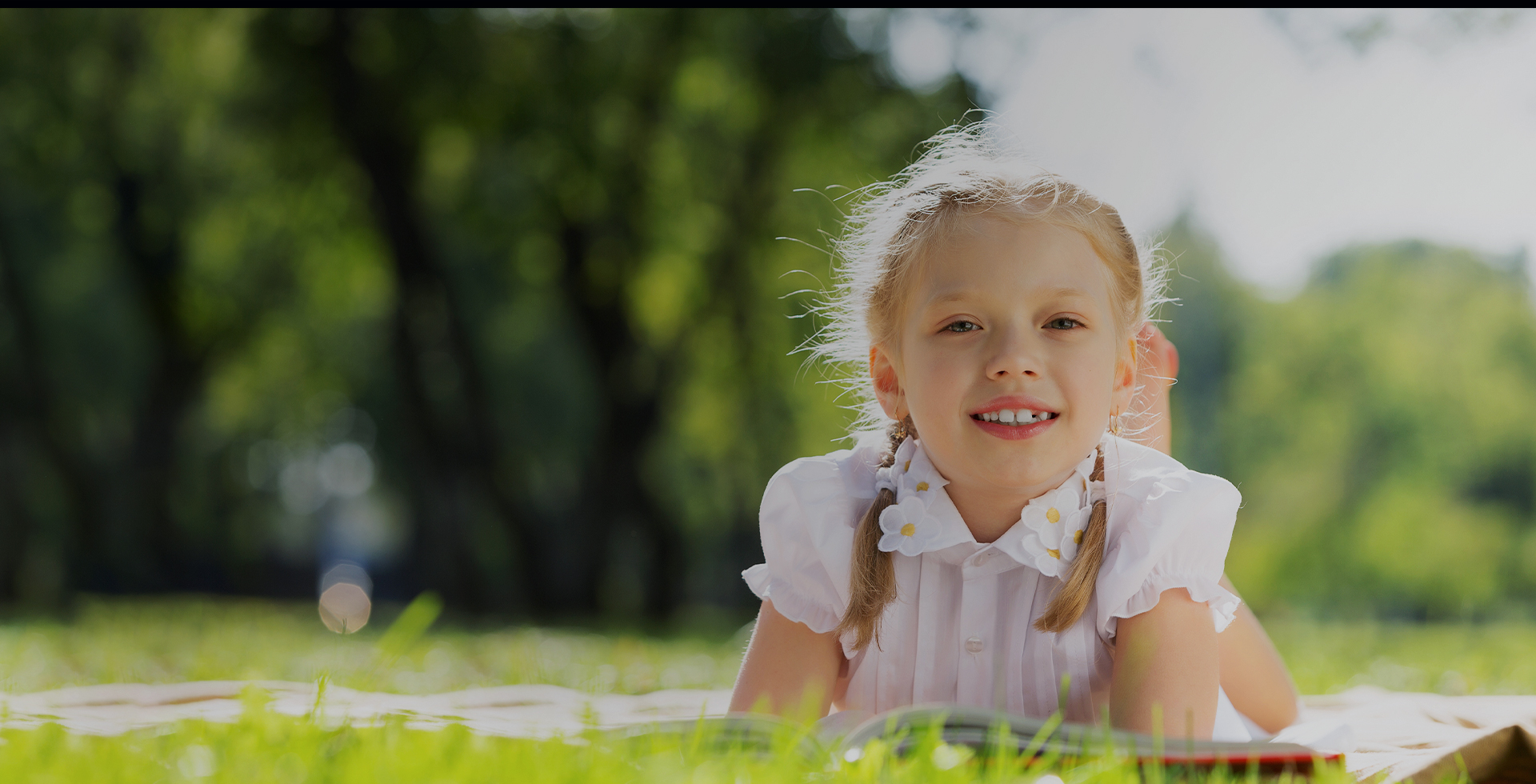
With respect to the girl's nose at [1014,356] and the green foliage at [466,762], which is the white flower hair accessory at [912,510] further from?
the green foliage at [466,762]

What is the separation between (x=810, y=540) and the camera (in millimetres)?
2340

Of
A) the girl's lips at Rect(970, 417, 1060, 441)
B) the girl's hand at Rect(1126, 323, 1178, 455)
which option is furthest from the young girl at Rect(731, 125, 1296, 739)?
the girl's hand at Rect(1126, 323, 1178, 455)

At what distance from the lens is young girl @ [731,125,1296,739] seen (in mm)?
2098

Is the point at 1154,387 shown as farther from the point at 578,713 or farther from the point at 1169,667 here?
the point at 578,713

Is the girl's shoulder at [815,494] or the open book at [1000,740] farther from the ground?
the girl's shoulder at [815,494]

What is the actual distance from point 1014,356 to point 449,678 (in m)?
2.96

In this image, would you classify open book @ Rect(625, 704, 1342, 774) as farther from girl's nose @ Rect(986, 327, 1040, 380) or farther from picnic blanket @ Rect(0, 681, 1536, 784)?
girl's nose @ Rect(986, 327, 1040, 380)

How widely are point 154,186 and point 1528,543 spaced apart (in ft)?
88.5

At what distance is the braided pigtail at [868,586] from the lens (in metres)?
2.23

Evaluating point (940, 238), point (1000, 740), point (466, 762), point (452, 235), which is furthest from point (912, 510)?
point (452, 235)

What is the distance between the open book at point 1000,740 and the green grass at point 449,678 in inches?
1.1

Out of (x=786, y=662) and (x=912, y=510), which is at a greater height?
(x=912, y=510)

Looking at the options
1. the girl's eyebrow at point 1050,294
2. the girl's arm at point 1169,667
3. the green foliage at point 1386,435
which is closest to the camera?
the girl's arm at point 1169,667

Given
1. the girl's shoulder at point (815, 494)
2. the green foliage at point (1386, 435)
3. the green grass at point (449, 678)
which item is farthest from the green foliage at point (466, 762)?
the green foliage at point (1386, 435)
